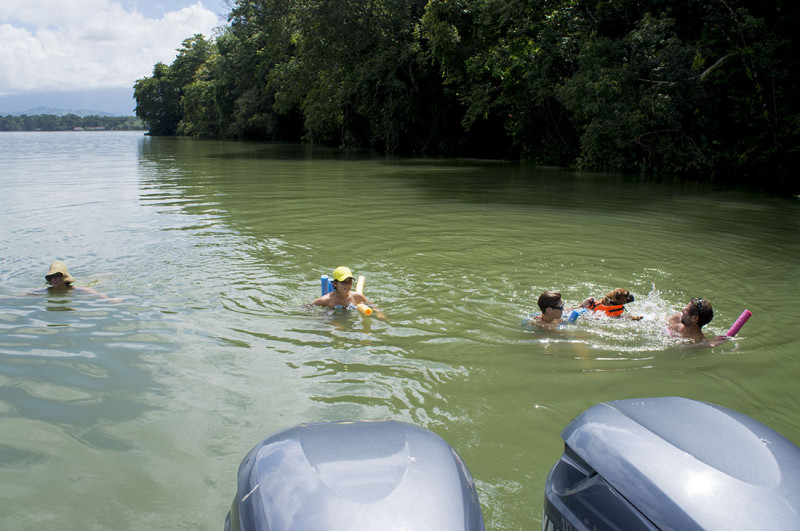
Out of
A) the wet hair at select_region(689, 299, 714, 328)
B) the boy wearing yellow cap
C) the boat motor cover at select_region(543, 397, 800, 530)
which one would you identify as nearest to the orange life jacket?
the wet hair at select_region(689, 299, 714, 328)

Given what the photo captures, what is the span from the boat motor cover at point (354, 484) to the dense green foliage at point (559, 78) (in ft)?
62.3

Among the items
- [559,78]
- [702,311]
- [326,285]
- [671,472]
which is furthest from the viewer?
[559,78]

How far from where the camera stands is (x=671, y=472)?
64.4 inches

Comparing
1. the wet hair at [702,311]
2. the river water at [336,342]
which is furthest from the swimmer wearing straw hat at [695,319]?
the river water at [336,342]

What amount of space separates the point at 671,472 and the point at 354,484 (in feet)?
2.76

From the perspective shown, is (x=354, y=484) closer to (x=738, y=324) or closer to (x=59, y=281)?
(x=738, y=324)

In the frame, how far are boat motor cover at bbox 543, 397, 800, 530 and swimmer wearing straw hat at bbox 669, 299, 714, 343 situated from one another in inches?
172

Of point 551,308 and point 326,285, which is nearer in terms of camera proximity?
point 551,308

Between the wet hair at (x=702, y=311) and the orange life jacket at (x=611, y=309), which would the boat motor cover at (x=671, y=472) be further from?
the orange life jacket at (x=611, y=309)

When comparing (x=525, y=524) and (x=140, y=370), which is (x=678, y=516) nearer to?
(x=525, y=524)

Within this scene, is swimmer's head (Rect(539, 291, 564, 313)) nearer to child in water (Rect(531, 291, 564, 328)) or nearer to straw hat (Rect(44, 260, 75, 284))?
child in water (Rect(531, 291, 564, 328))

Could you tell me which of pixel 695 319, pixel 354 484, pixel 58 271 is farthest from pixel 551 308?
pixel 58 271

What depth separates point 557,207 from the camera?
14.5 meters

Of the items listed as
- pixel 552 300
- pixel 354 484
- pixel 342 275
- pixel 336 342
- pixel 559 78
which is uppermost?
pixel 559 78
